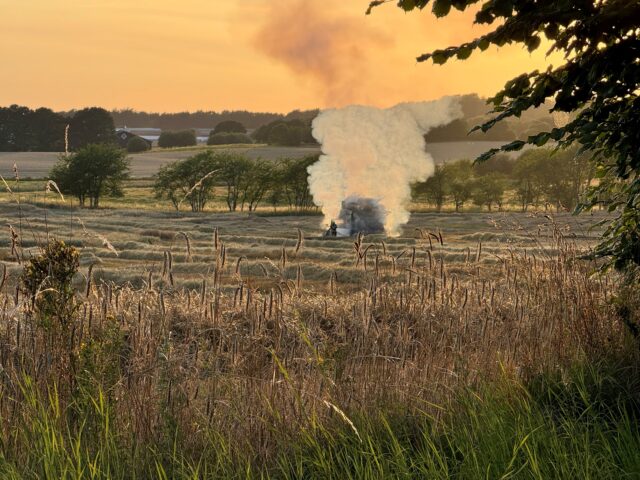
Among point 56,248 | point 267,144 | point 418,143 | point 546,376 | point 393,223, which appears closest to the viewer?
point 56,248

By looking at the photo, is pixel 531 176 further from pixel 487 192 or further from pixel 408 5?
pixel 408 5

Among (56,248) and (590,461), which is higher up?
(56,248)

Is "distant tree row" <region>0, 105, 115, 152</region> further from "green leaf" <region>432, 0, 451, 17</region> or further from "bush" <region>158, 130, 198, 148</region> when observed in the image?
"green leaf" <region>432, 0, 451, 17</region>

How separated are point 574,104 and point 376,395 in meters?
2.58

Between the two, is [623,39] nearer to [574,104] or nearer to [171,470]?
[574,104]

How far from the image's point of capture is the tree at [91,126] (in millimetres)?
106875

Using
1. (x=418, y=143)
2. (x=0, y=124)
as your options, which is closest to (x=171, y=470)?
(x=418, y=143)

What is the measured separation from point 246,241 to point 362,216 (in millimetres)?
11246

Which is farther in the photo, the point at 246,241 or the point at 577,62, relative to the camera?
the point at 246,241

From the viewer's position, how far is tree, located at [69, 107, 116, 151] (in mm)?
106875

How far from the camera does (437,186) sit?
74625 mm

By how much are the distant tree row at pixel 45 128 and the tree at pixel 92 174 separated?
106 feet

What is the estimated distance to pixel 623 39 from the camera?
5586 millimetres

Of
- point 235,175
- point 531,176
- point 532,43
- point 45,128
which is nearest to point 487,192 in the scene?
point 531,176
